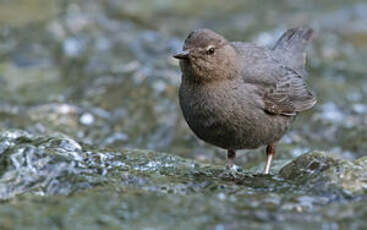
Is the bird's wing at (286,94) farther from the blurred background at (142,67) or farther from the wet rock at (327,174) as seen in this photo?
the wet rock at (327,174)

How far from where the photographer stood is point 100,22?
9.74 m

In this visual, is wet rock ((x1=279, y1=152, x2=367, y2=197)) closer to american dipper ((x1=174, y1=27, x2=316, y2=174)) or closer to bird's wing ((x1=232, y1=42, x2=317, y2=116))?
american dipper ((x1=174, y1=27, x2=316, y2=174))

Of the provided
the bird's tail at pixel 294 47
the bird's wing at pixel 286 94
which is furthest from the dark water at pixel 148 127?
the bird's tail at pixel 294 47

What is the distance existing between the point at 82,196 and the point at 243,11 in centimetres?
803

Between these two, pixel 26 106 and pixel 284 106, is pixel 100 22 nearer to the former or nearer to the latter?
pixel 26 106

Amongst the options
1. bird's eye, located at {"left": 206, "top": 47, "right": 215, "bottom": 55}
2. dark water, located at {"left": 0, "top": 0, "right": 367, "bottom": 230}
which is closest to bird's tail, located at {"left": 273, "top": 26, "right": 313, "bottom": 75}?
dark water, located at {"left": 0, "top": 0, "right": 367, "bottom": 230}

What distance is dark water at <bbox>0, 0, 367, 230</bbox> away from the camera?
320 cm

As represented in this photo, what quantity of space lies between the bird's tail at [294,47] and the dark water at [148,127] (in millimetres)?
965

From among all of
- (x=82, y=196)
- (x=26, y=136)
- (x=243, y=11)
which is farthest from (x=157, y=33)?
(x=82, y=196)

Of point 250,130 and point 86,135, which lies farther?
point 86,135

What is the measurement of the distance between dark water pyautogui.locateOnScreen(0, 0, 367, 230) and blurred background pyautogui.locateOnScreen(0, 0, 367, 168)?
0.02m

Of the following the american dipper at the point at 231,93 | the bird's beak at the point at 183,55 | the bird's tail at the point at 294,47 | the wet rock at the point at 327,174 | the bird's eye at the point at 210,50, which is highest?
the bird's tail at the point at 294,47

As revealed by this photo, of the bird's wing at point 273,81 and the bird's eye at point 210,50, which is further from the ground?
the bird's eye at point 210,50

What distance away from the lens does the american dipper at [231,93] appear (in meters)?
4.62
